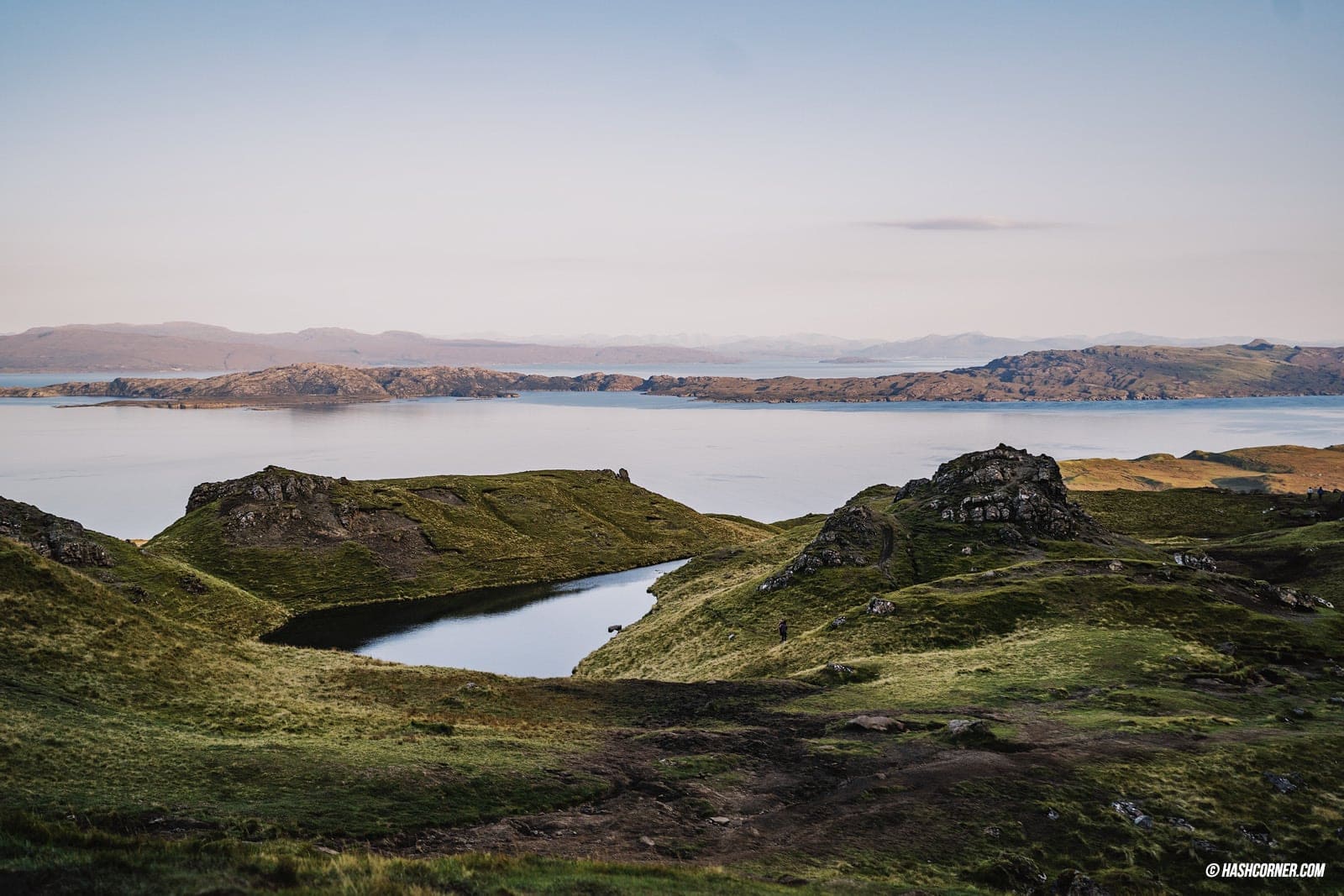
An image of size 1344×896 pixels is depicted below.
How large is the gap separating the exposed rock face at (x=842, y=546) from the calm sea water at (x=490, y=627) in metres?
25.5

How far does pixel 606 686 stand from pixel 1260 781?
36066mm

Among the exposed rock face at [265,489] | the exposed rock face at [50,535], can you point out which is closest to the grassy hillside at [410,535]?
the exposed rock face at [265,489]

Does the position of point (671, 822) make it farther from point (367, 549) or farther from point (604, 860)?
point (367, 549)

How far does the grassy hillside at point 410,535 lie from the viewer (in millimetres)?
115688

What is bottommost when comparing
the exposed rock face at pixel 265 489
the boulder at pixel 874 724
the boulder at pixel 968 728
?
the boulder at pixel 874 724

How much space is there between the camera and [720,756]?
3669 centimetres


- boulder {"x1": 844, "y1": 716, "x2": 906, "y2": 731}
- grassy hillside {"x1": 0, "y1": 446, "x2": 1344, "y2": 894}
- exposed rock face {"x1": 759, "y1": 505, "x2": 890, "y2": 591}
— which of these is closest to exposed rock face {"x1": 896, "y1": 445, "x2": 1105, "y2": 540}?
exposed rock face {"x1": 759, "y1": 505, "x2": 890, "y2": 591}

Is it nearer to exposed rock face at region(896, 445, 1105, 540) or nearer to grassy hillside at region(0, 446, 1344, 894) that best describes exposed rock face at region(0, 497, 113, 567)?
grassy hillside at region(0, 446, 1344, 894)

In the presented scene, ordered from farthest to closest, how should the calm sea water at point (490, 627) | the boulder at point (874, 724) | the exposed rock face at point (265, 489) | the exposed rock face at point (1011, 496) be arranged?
the exposed rock face at point (265, 489) → the exposed rock face at point (1011, 496) → the calm sea water at point (490, 627) → the boulder at point (874, 724)

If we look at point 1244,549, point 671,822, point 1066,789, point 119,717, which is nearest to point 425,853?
point 671,822

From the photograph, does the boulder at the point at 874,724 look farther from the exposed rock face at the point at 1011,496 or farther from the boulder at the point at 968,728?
the exposed rock face at the point at 1011,496

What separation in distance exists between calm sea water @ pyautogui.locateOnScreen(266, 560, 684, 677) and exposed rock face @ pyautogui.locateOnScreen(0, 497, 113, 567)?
21.5 meters

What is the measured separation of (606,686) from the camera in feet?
171

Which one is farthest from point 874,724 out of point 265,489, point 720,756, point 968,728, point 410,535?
point 265,489
